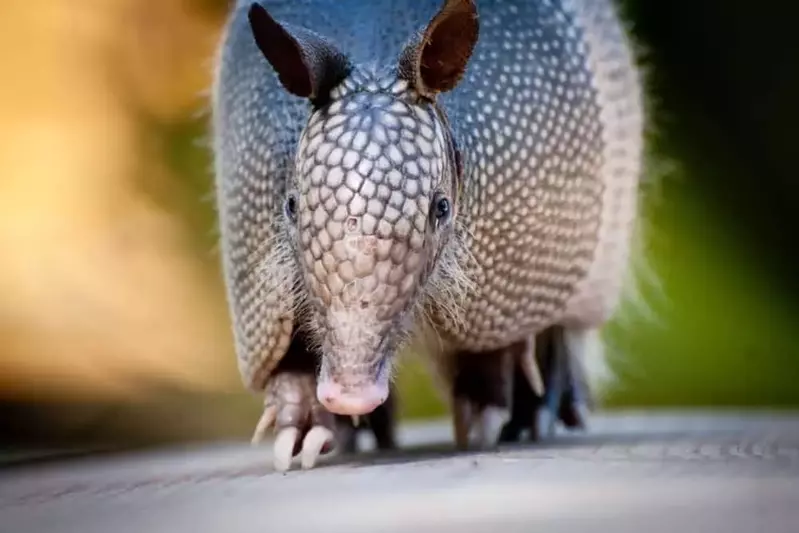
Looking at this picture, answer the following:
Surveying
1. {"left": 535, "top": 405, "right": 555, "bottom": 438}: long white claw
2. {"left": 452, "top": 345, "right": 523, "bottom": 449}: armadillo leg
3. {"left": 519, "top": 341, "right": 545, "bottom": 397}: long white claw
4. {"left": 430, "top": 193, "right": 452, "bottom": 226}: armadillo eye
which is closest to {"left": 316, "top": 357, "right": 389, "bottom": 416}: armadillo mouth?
{"left": 430, "top": 193, "right": 452, "bottom": 226}: armadillo eye

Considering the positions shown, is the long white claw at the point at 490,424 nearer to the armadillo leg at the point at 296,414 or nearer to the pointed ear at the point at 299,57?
the armadillo leg at the point at 296,414

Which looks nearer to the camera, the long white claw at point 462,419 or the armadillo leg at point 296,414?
the armadillo leg at point 296,414

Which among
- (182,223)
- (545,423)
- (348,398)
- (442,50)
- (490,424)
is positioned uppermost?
(442,50)

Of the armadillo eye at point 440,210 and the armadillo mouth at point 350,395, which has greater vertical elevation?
the armadillo eye at point 440,210

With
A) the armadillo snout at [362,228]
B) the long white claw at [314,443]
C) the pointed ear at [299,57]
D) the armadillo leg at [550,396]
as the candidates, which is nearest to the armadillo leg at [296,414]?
the long white claw at [314,443]

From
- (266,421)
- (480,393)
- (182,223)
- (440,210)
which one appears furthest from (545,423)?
(440,210)

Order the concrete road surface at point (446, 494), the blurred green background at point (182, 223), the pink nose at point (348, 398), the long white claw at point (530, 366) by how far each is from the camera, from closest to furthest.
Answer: the concrete road surface at point (446, 494) → the pink nose at point (348, 398) → the long white claw at point (530, 366) → the blurred green background at point (182, 223)

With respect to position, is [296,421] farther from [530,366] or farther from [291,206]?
[530,366]
